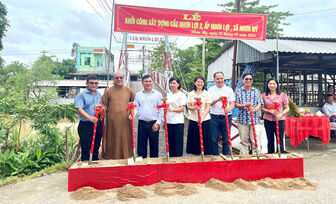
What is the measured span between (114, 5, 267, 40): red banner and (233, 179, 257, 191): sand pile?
3635 mm

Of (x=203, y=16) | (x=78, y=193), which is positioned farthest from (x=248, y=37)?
(x=78, y=193)

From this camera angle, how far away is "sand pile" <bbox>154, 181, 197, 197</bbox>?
258 cm

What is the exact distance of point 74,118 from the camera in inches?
164

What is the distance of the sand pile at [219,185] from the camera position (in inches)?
105

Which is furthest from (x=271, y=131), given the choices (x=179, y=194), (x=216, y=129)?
(x=179, y=194)

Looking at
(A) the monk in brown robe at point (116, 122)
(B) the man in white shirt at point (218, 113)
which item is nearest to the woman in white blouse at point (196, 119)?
(B) the man in white shirt at point (218, 113)

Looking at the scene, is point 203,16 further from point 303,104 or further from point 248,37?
point 303,104

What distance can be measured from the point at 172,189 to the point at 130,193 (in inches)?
19.0

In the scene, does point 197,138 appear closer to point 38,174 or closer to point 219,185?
point 219,185

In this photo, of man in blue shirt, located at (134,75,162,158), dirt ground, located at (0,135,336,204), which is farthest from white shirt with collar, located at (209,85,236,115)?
dirt ground, located at (0,135,336,204)

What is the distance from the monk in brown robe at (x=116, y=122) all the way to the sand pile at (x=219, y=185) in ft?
4.08

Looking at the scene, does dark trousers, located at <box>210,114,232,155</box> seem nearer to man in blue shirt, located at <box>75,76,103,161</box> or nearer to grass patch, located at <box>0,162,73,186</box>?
man in blue shirt, located at <box>75,76,103,161</box>

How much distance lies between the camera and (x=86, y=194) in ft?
8.23

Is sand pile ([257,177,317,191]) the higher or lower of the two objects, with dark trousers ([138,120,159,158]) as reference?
lower
